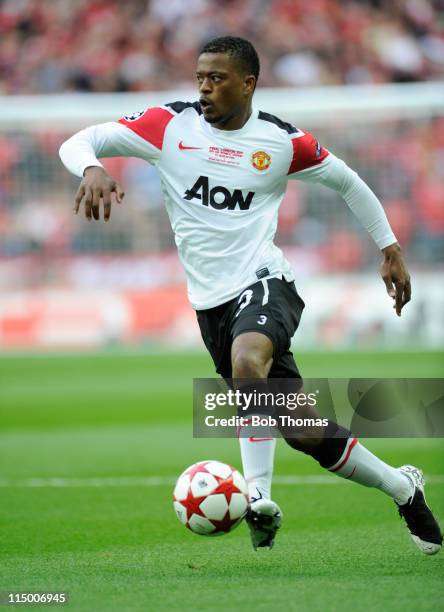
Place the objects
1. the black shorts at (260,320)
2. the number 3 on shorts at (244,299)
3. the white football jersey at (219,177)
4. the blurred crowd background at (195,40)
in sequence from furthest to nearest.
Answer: the blurred crowd background at (195,40) < the white football jersey at (219,177) < the number 3 on shorts at (244,299) < the black shorts at (260,320)

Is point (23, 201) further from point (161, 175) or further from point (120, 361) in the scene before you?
point (161, 175)

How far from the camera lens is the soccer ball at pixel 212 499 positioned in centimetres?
493

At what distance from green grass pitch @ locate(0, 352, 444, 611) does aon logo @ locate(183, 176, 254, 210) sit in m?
1.68

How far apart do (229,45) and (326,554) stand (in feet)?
8.18

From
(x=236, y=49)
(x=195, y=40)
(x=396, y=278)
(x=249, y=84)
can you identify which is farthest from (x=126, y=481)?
(x=195, y=40)

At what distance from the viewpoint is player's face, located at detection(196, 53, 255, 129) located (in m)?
5.54

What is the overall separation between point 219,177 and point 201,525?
169cm

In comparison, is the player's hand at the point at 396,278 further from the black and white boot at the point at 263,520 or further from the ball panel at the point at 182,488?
the ball panel at the point at 182,488

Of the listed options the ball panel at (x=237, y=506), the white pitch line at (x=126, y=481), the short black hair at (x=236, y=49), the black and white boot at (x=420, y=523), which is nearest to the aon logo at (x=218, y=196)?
the short black hair at (x=236, y=49)

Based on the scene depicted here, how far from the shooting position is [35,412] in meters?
13.0

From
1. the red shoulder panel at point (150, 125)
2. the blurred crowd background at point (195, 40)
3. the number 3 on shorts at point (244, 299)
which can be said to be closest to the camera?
the number 3 on shorts at point (244, 299)

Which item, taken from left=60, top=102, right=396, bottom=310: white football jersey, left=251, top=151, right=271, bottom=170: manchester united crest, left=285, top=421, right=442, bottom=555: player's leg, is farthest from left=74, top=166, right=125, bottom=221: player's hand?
left=285, top=421, right=442, bottom=555: player's leg

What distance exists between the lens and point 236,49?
562 cm

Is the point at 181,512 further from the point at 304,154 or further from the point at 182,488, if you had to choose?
the point at 304,154
